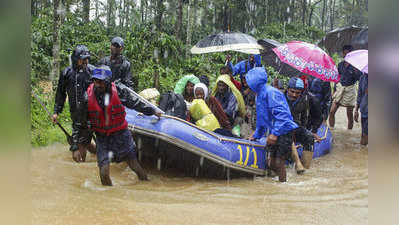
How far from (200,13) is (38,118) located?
15932 millimetres

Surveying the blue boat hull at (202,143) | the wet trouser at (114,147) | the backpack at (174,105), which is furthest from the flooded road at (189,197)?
the backpack at (174,105)

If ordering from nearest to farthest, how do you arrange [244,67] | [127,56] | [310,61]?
[310,61] < [244,67] < [127,56]

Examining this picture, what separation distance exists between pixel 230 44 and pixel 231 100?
1.68 m

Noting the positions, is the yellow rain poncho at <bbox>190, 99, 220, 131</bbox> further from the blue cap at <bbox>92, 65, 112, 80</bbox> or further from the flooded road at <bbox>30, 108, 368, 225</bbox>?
the blue cap at <bbox>92, 65, 112, 80</bbox>

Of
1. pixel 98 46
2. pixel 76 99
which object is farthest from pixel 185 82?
pixel 98 46

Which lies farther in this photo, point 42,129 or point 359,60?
point 42,129

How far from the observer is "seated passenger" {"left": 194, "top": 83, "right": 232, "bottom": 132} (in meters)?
5.93

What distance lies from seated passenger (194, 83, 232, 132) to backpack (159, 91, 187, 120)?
404mm

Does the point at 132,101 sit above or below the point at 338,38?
below

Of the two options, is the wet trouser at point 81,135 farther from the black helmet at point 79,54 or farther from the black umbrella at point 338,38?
the black umbrella at point 338,38

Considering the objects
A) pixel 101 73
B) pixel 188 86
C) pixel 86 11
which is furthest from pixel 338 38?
pixel 86 11

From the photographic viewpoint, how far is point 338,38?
30.4ft

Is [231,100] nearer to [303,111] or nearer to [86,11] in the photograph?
[303,111]
